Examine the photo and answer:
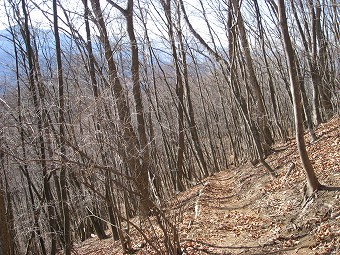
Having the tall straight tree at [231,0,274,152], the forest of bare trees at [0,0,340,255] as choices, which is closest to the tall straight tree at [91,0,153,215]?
the forest of bare trees at [0,0,340,255]

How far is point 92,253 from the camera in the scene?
37.4ft

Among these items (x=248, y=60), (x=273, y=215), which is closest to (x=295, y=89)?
(x=273, y=215)

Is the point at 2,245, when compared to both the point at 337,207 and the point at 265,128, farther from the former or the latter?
the point at 265,128

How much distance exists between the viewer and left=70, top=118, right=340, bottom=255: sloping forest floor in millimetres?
5820

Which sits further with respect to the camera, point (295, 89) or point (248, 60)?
point (248, 60)

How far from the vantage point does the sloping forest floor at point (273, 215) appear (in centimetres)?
582

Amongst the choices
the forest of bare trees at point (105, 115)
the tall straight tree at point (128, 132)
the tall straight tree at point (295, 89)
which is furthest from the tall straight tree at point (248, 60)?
the tall straight tree at point (295, 89)

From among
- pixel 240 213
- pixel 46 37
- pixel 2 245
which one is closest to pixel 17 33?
pixel 46 37

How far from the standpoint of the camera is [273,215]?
24.7 ft

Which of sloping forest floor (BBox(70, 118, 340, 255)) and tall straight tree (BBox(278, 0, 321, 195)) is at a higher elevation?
tall straight tree (BBox(278, 0, 321, 195))

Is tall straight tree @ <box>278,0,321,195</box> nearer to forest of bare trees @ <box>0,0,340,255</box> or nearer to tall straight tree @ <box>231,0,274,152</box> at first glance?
forest of bare trees @ <box>0,0,340,255</box>

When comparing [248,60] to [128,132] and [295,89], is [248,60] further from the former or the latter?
[128,132]

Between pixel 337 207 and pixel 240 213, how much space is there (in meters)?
3.51

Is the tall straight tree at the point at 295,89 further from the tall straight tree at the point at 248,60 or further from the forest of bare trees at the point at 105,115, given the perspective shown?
the tall straight tree at the point at 248,60
